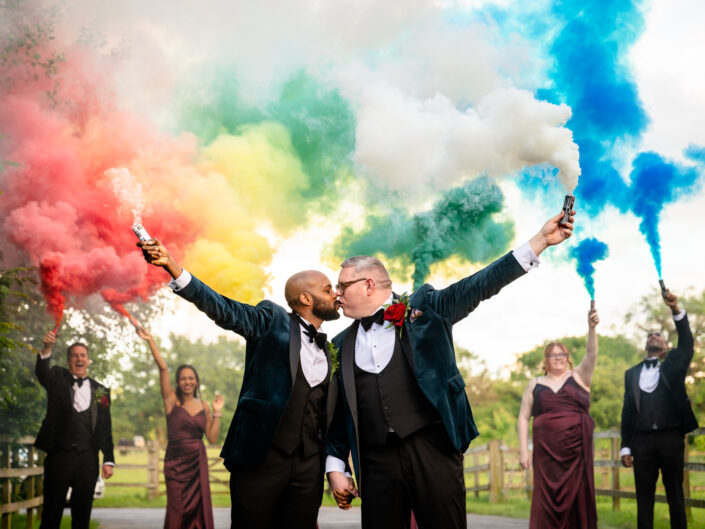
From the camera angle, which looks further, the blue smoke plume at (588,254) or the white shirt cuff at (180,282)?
the blue smoke plume at (588,254)

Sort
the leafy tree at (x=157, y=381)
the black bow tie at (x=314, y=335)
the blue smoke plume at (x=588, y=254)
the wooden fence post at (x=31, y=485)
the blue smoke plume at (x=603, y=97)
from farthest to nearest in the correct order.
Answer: the leafy tree at (x=157, y=381) → the blue smoke plume at (x=603, y=97) → the wooden fence post at (x=31, y=485) → the blue smoke plume at (x=588, y=254) → the black bow tie at (x=314, y=335)

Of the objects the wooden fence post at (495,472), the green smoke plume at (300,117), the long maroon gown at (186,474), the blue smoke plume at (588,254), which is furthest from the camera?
the wooden fence post at (495,472)

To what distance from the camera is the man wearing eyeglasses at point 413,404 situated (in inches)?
119

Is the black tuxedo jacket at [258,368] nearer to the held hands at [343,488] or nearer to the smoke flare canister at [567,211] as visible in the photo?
the held hands at [343,488]

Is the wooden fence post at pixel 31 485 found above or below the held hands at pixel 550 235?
below

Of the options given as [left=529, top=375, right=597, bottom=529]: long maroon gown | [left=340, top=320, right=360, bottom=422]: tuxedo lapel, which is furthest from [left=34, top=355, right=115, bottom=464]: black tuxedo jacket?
[left=340, top=320, right=360, bottom=422]: tuxedo lapel

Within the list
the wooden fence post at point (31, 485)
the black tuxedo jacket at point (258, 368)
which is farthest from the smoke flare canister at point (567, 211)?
the wooden fence post at point (31, 485)

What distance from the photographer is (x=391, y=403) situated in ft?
10.2

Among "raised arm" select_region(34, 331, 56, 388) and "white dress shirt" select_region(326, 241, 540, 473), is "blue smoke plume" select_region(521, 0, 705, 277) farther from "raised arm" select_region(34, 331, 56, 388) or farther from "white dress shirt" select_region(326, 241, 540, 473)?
"white dress shirt" select_region(326, 241, 540, 473)

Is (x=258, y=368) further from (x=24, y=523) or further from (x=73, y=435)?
(x=24, y=523)

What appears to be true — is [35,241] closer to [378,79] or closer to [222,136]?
[222,136]

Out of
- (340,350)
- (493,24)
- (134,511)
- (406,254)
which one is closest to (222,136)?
(406,254)

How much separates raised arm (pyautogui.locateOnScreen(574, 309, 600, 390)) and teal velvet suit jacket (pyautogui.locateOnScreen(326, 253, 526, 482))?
3939 mm

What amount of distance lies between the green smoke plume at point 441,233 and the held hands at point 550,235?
19.6 ft
